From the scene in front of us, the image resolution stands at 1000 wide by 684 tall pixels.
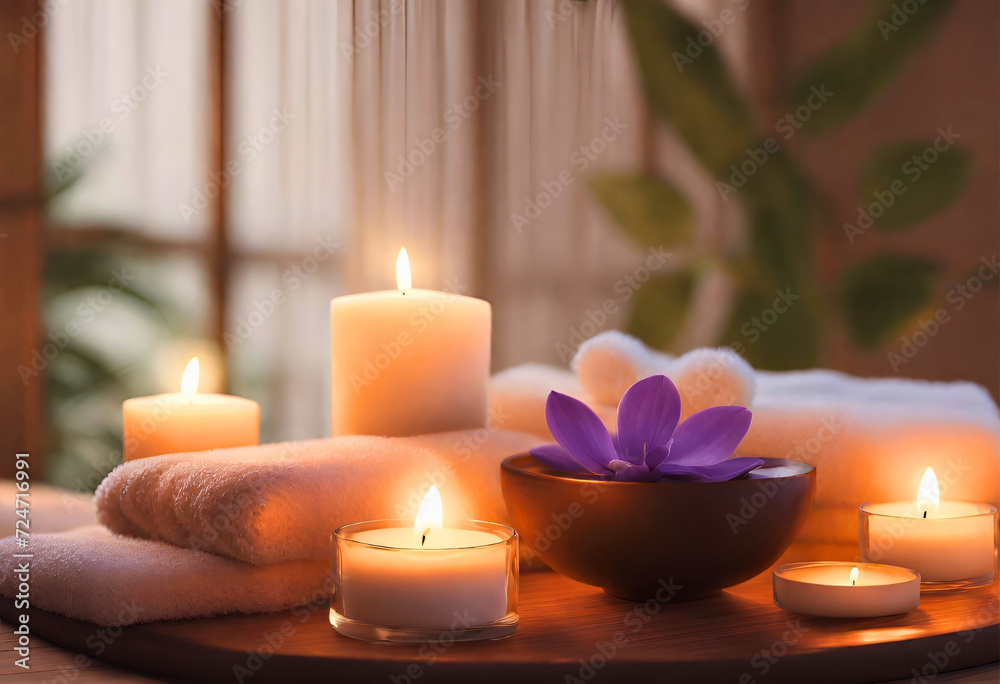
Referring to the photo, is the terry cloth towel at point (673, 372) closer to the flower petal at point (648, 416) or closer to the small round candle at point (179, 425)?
the flower petal at point (648, 416)

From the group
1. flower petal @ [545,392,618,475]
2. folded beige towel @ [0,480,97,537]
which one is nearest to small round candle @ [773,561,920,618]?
flower petal @ [545,392,618,475]

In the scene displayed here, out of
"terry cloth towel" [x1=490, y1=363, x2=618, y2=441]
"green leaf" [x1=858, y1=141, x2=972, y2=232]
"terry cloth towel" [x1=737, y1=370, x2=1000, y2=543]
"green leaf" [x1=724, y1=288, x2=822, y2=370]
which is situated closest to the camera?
"terry cloth towel" [x1=737, y1=370, x2=1000, y2=543]

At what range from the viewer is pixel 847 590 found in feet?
1.49

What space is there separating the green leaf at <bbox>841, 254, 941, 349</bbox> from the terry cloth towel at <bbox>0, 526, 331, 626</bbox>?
813 mm

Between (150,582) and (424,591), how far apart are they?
0.15 metres

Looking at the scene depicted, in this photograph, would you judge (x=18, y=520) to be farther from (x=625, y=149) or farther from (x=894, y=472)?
(x=625, y=149)

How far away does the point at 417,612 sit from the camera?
42 centimetres

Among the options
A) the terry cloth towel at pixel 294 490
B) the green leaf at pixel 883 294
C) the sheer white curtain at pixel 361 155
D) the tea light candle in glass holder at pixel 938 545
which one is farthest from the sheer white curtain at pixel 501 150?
the tea light candle in glass holder at pixel 938 545

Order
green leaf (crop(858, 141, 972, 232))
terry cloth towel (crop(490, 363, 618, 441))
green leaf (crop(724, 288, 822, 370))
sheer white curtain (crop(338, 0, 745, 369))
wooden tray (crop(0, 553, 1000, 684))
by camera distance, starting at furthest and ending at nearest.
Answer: green leaf (crop(724, 288, 822, 370)) < green leaf (crop(858, 141, 972, 232)) < sheer white curtain (crop(338, 0, 745, 369)) < terry cloth towel (crop(490, 363, 618, 441)) < wooden tray (crop(0, 553, 1000, 684))

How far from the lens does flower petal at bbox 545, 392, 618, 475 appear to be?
1.62 feet

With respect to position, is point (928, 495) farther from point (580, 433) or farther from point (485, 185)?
point (485, 185)

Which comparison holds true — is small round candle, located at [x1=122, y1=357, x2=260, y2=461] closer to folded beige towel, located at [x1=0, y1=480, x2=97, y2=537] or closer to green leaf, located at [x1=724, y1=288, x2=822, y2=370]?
folded beige towel, located at [x1=0, y1=480, x2=97, y2=537]

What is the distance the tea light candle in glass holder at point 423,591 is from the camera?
42 cm

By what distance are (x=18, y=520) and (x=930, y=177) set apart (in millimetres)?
974
